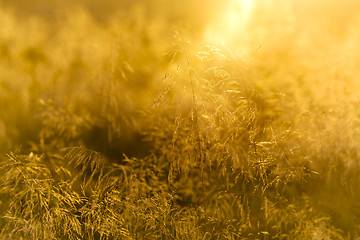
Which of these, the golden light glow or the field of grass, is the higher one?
the golden light glow

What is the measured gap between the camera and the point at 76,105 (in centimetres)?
242

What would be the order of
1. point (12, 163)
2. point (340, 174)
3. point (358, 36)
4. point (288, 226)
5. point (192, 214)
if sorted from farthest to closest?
A: point (358, 36), point (340, 174), point (288, 226), point (192, 214), point (12, 163)

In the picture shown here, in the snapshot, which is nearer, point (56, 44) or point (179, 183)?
point (179, 183)

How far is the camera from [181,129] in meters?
2.06

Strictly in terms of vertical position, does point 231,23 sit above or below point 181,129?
above

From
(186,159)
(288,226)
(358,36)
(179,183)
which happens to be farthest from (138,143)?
(358,36)

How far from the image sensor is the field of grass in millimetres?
1810

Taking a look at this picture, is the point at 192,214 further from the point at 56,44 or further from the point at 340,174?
the point at 56,44

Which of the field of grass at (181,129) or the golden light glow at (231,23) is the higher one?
the golden light glow at (231,23)

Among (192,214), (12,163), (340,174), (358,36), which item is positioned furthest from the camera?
(358,36)

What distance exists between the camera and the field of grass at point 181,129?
71.2 inches

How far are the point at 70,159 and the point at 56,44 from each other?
826 millimetres

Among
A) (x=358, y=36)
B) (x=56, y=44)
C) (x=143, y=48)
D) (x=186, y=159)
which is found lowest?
(x=186, y=159)

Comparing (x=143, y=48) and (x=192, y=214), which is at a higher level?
(x=143, y=48)
